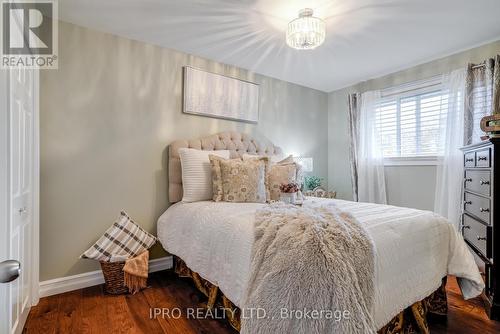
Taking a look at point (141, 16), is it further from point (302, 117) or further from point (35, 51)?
point (302, 117)

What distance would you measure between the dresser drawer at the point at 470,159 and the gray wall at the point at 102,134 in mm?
2631

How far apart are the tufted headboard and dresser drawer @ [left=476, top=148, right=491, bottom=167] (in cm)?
213

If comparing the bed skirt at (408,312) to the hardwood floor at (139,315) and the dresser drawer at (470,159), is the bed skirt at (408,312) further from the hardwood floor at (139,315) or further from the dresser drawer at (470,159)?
the dresser drawer at (470,159)

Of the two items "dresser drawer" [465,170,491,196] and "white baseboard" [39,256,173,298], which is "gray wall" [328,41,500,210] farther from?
"white baseboard" [39,256,173,298]

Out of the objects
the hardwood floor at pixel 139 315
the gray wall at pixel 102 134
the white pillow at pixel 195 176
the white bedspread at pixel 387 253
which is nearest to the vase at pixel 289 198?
the white bedspread at pixel 387 253

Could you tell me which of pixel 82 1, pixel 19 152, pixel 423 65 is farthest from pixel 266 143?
pixel 19 152

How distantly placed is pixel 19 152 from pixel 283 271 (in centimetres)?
165

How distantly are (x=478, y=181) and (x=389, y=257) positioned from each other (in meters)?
1.44

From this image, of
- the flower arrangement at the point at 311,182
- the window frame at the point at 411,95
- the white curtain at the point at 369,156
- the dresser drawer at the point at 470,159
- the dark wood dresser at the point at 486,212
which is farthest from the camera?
the flower arrangement at the point at 311,182

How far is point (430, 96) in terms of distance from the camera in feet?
10.4

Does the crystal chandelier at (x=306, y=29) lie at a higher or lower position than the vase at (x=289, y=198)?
higher

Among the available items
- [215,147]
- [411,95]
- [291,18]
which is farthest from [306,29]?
[411,95]

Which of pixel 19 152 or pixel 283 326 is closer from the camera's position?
pixel 283 326

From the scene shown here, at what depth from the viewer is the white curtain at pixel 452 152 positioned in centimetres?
277
